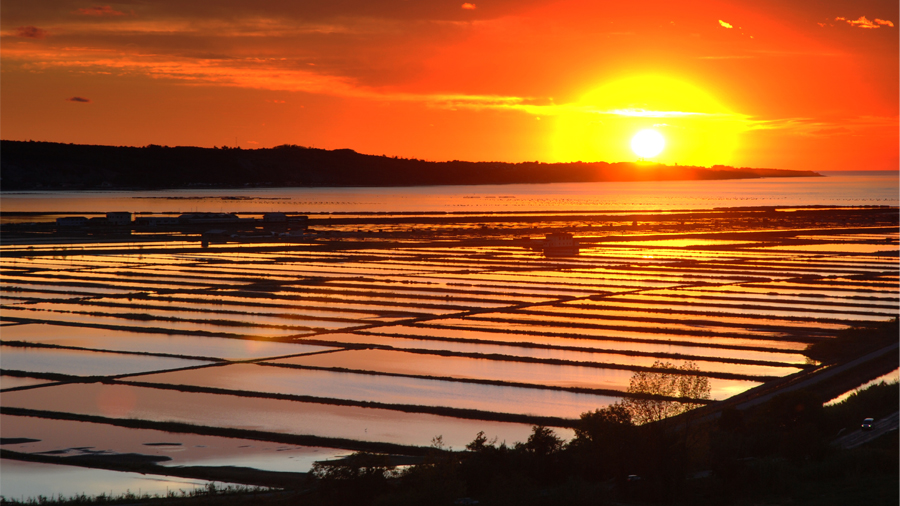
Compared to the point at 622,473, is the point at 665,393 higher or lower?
higher

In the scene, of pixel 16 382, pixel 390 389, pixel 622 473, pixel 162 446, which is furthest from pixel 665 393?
pixel 16 382

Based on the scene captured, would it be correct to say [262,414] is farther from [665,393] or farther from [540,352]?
[540,352]

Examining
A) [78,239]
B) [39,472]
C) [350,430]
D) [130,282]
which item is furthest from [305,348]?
[78,239]

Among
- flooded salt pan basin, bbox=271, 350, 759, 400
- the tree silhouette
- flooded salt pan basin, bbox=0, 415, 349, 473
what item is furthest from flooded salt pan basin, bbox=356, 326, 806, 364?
flooded salt pan basin, bbox=0, 415, 349, 473

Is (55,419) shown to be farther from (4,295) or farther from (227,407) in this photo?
(4,295)

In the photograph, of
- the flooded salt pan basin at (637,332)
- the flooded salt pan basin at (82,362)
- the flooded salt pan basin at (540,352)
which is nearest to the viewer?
the flooded salt pan basin at (540,352)

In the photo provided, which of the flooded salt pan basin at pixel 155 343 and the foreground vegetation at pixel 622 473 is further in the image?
the flooded salt pan basin at pixel 155 343

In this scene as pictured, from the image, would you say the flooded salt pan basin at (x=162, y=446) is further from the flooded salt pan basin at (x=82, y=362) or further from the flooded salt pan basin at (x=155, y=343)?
the flooded salt pan basin at (x=155, y=343)

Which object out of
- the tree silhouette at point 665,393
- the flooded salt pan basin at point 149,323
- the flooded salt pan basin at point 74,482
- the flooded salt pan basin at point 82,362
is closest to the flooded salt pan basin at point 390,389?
the flooded salt pan basin at point 82,362
